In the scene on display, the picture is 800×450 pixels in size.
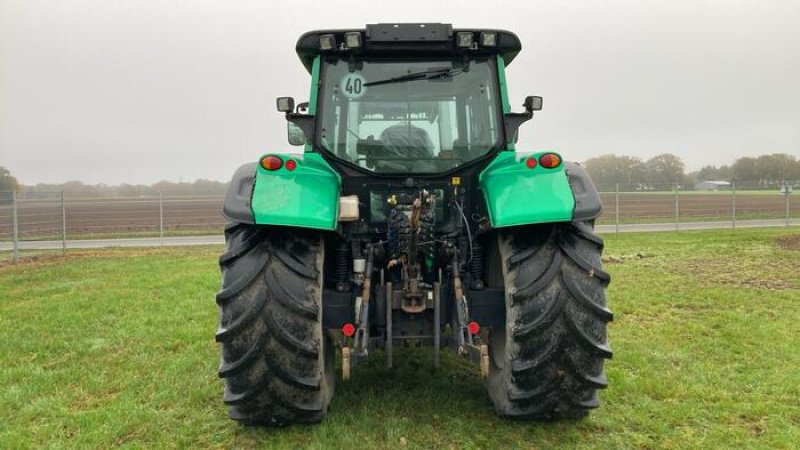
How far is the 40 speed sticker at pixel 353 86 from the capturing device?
12.1 feet

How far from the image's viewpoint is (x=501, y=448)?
323 cm

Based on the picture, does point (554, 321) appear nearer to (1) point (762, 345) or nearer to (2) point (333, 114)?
(2) point (333, 114)

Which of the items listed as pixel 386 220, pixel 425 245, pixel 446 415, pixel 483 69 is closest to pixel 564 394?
pixel 446 415

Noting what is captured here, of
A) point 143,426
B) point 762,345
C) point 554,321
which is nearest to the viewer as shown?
point 554,321

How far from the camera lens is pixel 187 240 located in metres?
17.8

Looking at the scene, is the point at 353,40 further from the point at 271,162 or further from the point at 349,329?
the point at 349,329

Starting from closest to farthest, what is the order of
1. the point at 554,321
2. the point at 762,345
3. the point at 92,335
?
the point at 554,321 → the point at 762,345 → the point at 92,335

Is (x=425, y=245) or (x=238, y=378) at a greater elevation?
(x=425, y=245)

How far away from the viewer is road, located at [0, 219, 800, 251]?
16.4m

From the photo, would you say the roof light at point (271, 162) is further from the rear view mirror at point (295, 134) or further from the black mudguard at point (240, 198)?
the rear view mirror at point (295, 134)

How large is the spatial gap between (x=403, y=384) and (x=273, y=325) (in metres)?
1.49

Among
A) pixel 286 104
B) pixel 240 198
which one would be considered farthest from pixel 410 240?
pixel 286 104

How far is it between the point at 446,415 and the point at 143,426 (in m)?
1.88

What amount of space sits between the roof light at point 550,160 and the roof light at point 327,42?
1.43 metres
